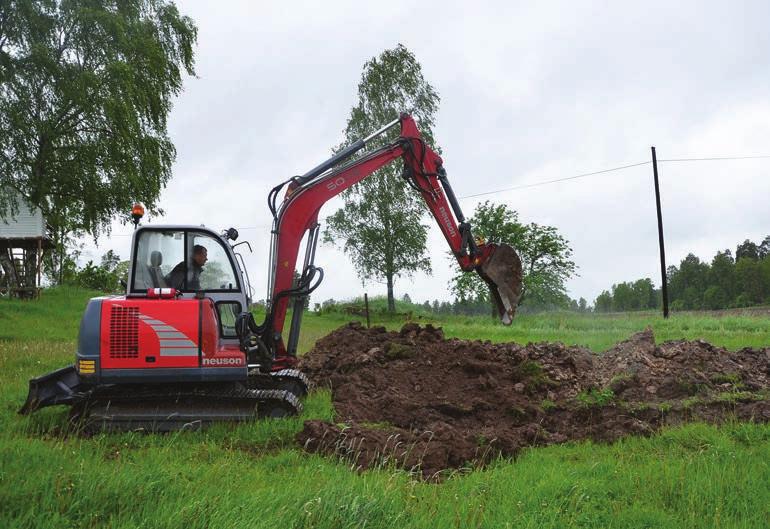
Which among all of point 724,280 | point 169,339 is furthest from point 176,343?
point 724,280

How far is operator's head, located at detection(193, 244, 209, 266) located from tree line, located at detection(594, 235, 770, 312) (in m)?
52.4

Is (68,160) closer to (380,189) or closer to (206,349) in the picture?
(380,189)

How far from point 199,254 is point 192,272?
0.22 m

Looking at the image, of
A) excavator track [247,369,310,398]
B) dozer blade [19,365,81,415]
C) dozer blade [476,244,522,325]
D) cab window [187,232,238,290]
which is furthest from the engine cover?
dozer blade [476,244,522,325]

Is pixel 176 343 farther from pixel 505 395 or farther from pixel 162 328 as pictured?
pixel 505 395

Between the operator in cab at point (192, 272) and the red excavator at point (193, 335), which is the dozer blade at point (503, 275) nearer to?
the red excavator at point (193, 335)

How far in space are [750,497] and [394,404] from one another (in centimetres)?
424

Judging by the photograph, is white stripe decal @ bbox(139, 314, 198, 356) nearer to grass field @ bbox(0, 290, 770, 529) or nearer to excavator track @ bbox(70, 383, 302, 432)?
excavator track @ bbox(70, 383, 302, 432)

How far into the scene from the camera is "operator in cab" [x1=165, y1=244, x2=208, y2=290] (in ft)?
26.3

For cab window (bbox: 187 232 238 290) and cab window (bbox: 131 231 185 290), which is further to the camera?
cab window (bbox: 187 232 238 290)

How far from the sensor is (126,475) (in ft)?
14.9

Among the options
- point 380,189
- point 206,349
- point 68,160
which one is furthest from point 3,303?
point 206,349

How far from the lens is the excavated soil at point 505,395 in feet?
21.9

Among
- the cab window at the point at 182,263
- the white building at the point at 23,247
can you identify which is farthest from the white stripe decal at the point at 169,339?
the white building at the point at 23,247
